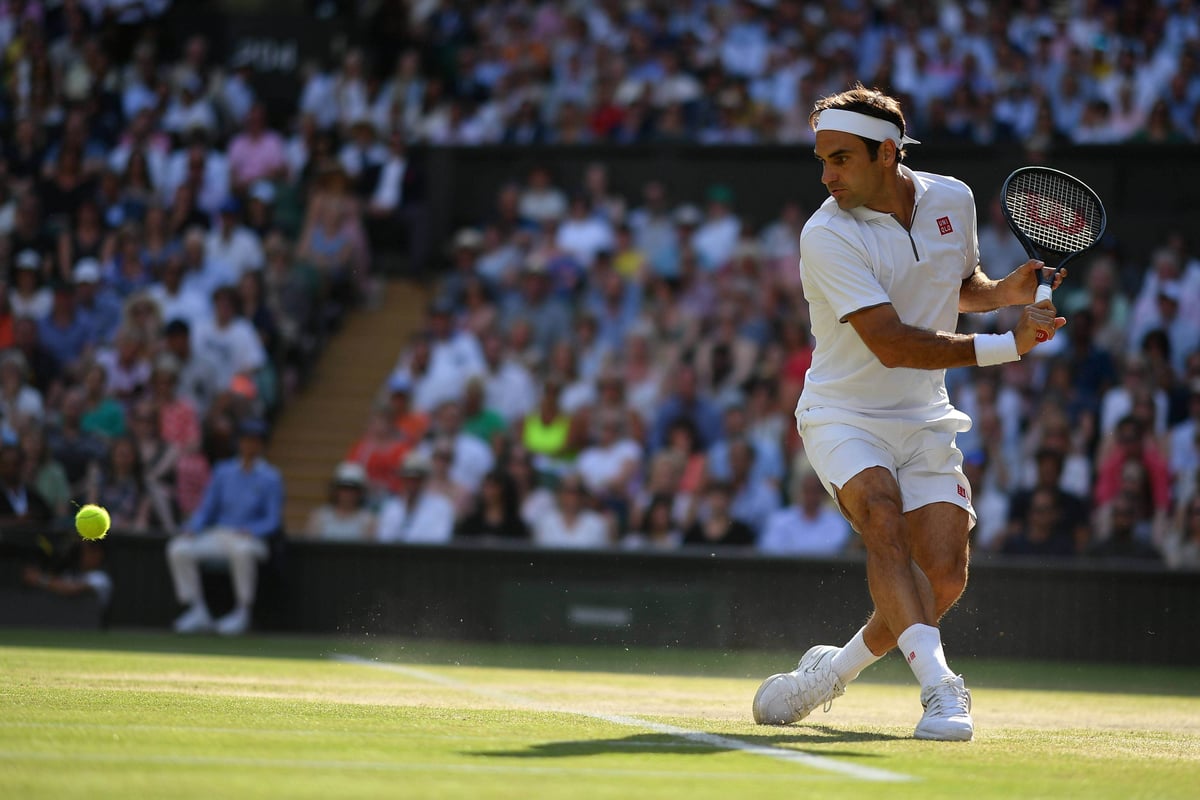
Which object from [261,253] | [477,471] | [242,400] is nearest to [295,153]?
[261,253]

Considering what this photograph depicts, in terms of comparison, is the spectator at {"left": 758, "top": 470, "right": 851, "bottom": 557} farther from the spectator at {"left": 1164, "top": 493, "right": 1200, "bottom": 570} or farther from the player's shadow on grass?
the player's shadow on grass

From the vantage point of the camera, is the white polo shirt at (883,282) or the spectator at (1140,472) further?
the spectator at (1140,472)

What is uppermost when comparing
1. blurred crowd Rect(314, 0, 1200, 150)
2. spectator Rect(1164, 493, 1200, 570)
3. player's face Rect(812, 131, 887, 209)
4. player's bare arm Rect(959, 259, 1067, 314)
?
blurred crowd Rect(314, 0, 1200, 150)

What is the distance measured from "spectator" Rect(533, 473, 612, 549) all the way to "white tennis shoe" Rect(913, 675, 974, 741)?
778 cm

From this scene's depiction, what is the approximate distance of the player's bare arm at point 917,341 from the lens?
19.5 feet

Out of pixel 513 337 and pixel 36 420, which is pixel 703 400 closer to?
pixel 513 337

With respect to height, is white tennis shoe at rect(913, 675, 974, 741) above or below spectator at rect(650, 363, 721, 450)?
above

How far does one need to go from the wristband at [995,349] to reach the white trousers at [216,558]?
8.66 m

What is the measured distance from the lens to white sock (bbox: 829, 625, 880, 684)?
633cm

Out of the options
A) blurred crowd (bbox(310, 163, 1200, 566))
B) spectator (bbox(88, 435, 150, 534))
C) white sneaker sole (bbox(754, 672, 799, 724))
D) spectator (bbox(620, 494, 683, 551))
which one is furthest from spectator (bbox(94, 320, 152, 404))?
white sneaker sole (bbox(754, 672, 799, 724))

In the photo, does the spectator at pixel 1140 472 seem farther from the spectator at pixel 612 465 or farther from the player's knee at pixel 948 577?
the player's knee at pixel 948 577

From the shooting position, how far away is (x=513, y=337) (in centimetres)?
1580

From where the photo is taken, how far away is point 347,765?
15.2 feet

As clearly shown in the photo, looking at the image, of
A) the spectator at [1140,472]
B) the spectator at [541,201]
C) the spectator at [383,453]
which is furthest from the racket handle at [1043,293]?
the spectator at [541,201]
